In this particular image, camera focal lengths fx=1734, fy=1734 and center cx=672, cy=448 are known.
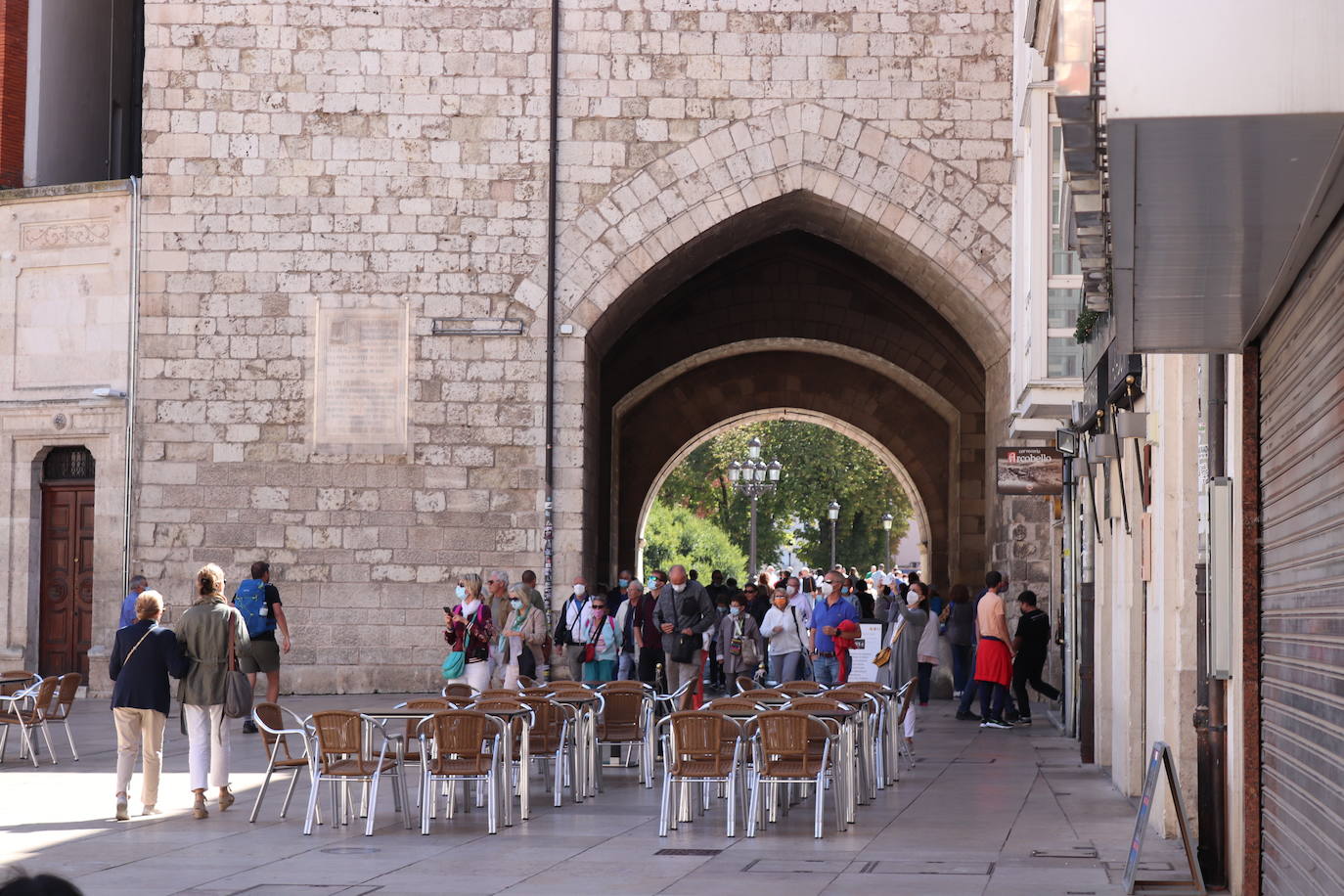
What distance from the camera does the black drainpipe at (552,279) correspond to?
1845 centimetres

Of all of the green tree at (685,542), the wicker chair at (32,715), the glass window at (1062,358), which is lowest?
the wicker chair at (32,715)

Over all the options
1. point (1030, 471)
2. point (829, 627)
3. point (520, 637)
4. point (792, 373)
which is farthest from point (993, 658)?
point (792, 373)

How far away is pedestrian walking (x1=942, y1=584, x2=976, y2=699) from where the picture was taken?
19.3m

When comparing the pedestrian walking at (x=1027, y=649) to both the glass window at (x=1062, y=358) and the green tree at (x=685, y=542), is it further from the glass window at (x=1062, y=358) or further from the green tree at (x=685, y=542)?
the green tree at (x=685, y=542)

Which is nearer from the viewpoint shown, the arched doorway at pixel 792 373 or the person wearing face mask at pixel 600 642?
the person wearing face mask at pixel 600 642

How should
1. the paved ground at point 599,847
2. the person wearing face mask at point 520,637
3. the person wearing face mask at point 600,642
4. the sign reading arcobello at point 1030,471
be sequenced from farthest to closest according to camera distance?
the person wearing face mask at point 600,642, the sign reading arcobello at point 1030,471, the person wearing face mask at point 520,637, the paved ground at point 599,847

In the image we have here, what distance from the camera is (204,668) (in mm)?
9969

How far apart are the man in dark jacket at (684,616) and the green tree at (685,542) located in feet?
123

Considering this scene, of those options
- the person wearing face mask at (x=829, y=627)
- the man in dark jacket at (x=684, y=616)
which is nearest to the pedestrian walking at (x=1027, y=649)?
the person wearing face mask at (x=829, y=627)

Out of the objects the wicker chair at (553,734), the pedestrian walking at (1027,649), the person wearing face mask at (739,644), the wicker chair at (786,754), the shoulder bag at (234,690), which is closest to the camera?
the wicker chair at (786,754)

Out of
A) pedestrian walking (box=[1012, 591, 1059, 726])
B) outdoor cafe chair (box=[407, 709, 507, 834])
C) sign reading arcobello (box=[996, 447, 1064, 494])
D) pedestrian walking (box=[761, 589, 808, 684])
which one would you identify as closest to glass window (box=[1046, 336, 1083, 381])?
sign reading arcobello (box=[996, 447, 1064, 494])

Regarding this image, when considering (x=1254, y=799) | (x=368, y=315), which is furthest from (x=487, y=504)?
(x=1254, y=799)

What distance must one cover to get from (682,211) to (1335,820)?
47.1 feet

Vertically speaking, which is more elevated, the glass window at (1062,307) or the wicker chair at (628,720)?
the glass window at (1062,307)
